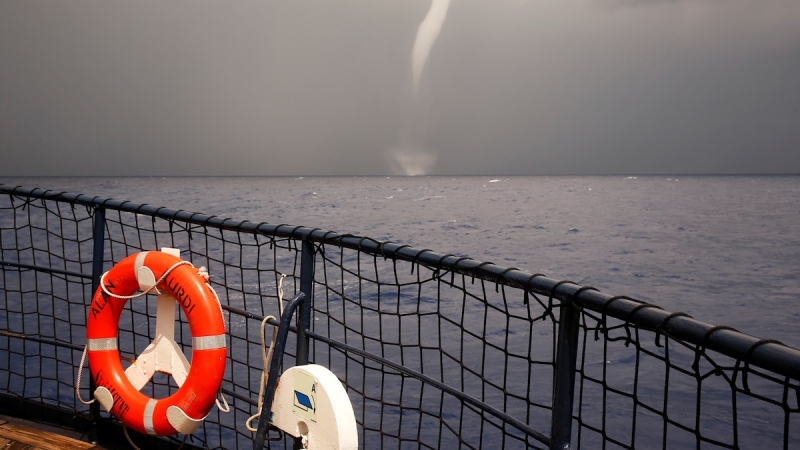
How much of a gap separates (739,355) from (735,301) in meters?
19.0

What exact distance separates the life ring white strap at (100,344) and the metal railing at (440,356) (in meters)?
0.21

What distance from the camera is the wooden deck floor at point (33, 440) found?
8.11ft

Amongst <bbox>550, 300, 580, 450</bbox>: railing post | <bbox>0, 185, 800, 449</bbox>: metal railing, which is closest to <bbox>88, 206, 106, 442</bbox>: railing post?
<bbox>0, 185, 800, 449</bbox>: metal railing

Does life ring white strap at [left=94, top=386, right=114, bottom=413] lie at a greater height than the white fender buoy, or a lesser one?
lesser

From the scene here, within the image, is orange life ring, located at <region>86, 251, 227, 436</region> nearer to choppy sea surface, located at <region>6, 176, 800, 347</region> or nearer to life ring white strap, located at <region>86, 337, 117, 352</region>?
life ring white strap, located at <region>86, 337, 117, 352</region>

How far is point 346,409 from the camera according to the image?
1696 millimetres

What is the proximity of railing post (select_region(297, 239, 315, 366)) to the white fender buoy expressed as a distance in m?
0.21

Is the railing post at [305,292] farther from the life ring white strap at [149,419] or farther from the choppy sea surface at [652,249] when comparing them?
the choppy sea surface at [652,249]

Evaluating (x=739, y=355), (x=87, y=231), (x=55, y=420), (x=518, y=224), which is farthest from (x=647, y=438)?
(x=518, y=224)

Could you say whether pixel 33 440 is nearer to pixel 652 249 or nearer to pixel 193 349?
pixel 193 349

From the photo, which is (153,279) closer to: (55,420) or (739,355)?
(55,420)

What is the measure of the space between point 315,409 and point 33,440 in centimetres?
148

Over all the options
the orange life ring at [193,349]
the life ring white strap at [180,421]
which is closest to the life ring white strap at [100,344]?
the orange life ring at [193,349]

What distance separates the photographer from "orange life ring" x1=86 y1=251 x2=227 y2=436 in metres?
2.16
